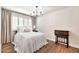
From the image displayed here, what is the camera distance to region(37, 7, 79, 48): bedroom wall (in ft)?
4.14

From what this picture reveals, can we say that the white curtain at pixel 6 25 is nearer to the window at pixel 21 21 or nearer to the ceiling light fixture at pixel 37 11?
the window at pixel 21 21

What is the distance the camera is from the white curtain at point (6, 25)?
1.25m

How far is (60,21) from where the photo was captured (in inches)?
53.7

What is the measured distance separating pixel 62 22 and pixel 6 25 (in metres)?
0.96

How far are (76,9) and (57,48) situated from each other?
2.33 feet

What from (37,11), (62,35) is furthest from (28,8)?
(62,35)

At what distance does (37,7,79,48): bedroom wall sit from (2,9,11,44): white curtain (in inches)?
20.4

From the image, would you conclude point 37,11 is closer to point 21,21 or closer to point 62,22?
point 21,21

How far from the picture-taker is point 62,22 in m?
1.35

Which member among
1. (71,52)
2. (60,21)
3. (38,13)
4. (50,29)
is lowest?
(71,52)

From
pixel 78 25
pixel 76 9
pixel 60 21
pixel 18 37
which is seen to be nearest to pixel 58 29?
pixel 60 21

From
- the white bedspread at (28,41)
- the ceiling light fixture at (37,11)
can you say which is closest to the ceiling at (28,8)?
the ceiling light fixture at (37,11)

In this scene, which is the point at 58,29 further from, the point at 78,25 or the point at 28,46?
the point at 28,46

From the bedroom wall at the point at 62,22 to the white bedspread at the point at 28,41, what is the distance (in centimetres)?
15
